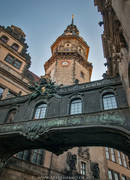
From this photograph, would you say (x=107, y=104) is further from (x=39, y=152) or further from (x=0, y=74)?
(x=0, y=74)

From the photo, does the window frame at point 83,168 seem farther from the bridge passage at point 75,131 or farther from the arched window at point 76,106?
the arched window at point 76,106

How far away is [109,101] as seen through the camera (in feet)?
35.9

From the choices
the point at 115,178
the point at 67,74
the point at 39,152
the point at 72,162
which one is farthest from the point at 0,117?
the point at 115,178

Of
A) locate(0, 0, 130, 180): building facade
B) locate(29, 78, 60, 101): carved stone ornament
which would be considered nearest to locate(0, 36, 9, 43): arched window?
locate(0, 0, 130, 180): building facade

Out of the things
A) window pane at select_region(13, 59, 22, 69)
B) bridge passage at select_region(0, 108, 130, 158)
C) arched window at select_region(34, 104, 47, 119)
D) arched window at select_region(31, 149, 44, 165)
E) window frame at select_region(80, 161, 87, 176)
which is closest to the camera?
bridge passage at select_region(0, 108, 130, 158)

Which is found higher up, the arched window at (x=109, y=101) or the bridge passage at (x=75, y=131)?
the arched window at (x=109, y=101)

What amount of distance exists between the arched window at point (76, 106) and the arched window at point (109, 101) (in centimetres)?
187

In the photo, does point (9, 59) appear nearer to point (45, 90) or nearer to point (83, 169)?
point (45, 90)

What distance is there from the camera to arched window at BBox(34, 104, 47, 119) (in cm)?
1242

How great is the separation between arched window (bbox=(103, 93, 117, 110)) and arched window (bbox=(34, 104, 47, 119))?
193 inches

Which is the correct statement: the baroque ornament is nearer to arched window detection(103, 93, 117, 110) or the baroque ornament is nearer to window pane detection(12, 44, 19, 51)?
arched window detection(103, 93, 117, 110)

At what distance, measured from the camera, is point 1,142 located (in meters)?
12.6

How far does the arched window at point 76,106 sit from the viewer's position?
11547 mm

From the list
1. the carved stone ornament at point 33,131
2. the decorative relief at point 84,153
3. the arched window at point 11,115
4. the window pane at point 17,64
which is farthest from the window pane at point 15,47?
the decorative relief at point 84,153
